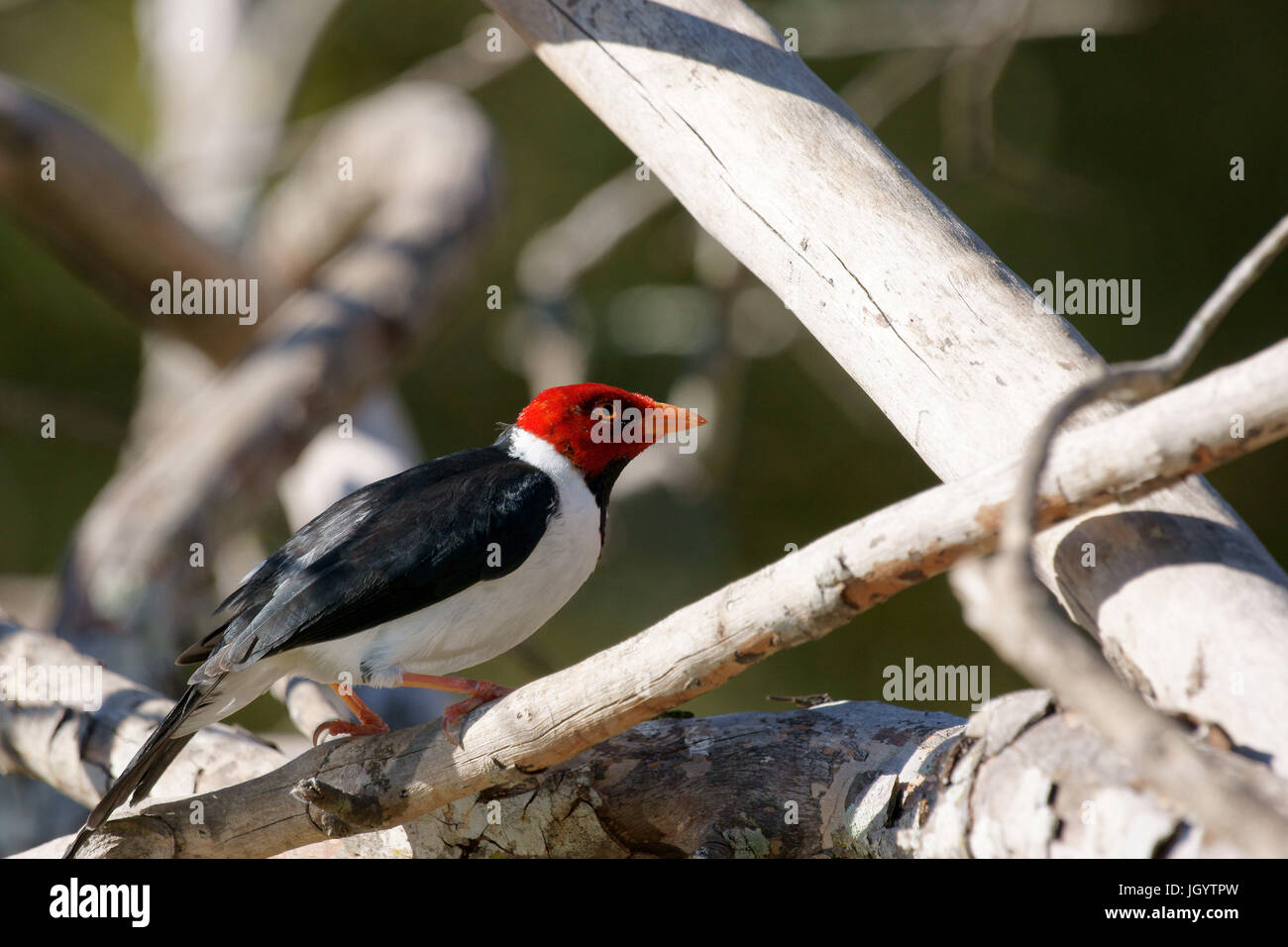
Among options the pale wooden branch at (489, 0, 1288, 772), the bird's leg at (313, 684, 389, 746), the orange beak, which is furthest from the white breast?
the pale wooden branch at (489, 0, 1288, 772)

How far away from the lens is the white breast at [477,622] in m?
2.09

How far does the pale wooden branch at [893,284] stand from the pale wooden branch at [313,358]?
1727 millimetres

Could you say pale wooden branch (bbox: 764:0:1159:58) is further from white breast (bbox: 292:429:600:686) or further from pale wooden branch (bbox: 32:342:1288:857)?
pale wooden branch (bbox: 32:342:1288:857)

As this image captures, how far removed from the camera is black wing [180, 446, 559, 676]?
197 cm

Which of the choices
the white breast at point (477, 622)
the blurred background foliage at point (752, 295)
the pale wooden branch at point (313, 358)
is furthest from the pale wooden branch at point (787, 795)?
the blurred background foliage at point (752, 295)

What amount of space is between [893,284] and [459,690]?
1.04 m

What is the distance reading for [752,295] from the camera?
216 inches

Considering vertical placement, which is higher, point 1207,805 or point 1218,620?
point 1218,620

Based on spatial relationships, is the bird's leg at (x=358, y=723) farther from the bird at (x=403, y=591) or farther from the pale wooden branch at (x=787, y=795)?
the pale wooden branch at (x=787, y=795)

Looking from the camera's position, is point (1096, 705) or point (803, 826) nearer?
point (1096, 705)

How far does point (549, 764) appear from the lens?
1731 millimetres

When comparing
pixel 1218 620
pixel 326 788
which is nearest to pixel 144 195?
pixel 326 788

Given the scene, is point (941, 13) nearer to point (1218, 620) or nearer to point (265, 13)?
point (265, 13)

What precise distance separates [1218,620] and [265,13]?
5715mm
